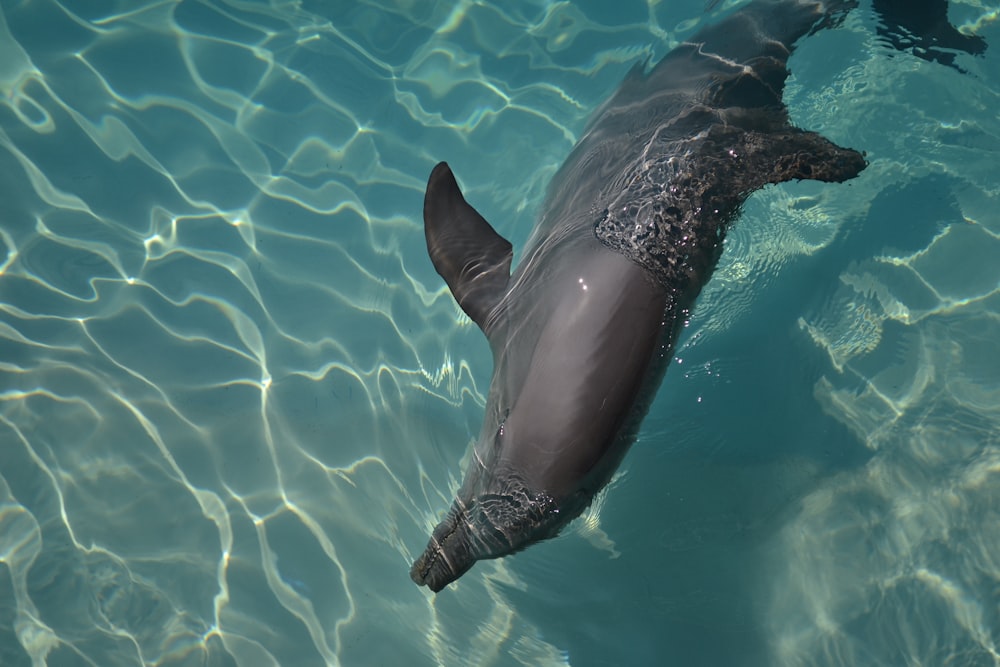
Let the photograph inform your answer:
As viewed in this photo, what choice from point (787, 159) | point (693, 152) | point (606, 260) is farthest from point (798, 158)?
point (606, 260)

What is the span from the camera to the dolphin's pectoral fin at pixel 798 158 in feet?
17.3

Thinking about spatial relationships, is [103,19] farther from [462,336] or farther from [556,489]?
[556,489]

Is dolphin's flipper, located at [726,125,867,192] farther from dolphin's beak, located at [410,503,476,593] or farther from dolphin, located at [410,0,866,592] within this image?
dolphin's beak, located at [410,503,476,593]

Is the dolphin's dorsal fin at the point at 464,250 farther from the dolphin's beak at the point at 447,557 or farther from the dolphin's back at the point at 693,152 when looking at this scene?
the dolphin's beak at the point at 447,557

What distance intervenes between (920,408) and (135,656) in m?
5.73

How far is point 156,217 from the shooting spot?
6516mm

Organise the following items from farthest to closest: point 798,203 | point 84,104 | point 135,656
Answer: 1. point 84,104
2. point 798,203
3. point 135,656

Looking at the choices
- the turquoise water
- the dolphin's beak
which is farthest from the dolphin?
the turquoise water

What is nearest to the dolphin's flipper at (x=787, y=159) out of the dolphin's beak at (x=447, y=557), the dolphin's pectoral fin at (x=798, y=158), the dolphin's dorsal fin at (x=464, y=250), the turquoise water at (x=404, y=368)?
the dolphin's pectoral fin at (x=798, y=158)

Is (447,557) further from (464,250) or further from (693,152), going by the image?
(693,152)

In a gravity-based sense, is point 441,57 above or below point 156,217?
above

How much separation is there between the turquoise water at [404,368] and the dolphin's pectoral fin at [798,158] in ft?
2.72

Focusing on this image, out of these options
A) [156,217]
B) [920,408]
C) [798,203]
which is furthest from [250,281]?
[920,408]

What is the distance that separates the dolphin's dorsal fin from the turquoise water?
861mm
